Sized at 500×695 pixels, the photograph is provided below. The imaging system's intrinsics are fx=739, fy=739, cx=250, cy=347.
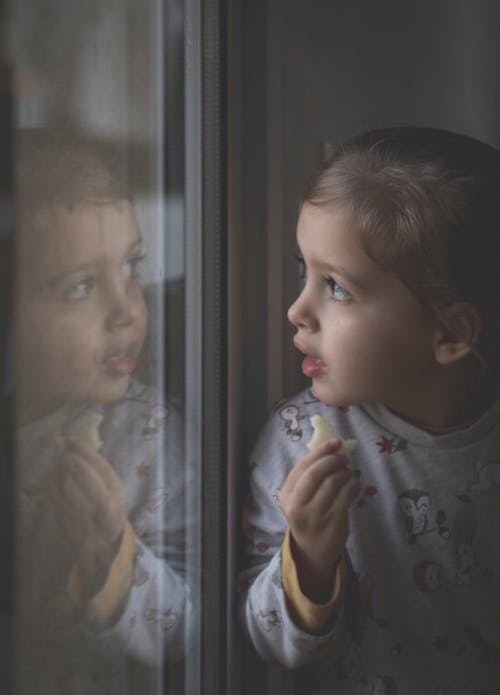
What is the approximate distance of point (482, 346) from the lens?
28.7 inches

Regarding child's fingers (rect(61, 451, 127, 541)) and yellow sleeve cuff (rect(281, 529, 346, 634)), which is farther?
yellow sleeve cuff (rect(281, 529, 346, 634))

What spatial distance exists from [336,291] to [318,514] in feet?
0.70

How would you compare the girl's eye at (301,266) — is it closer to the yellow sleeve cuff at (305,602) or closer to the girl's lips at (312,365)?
the girl's lips at (312,365)

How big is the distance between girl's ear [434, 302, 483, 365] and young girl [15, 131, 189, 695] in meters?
0.27

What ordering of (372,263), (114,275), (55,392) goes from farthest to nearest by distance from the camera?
(372,263)
(114,275)
(55,392)

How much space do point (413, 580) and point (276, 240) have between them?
14.9 inches

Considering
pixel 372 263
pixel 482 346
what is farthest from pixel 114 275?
pixel 482 346

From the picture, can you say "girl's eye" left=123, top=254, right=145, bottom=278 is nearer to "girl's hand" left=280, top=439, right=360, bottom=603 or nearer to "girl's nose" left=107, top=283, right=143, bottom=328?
"girl's nose" left=107, top=283, right=143, bottom=328

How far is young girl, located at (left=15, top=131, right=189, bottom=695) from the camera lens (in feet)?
1.30

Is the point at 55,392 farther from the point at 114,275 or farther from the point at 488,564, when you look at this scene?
the point at 488,564

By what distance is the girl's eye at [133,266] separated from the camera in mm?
561

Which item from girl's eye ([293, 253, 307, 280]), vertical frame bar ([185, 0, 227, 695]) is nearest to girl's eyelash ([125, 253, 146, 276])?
vertical frame bar ([185, 0, 227, 695])

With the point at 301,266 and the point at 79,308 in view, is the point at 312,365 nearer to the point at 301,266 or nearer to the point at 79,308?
the point at 301,266

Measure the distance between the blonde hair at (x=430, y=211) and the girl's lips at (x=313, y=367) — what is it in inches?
4.6
